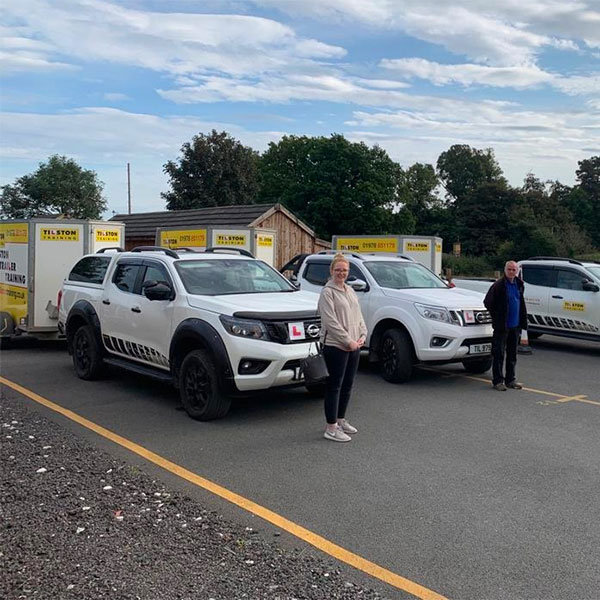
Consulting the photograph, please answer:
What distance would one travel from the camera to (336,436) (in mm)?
6426

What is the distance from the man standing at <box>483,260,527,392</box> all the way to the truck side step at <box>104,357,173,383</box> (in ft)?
14.3

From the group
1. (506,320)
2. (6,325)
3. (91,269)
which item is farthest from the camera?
(6,325)

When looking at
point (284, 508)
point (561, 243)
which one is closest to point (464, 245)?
point (561, 243)

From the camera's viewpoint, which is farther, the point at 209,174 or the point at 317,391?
the point at 209,174

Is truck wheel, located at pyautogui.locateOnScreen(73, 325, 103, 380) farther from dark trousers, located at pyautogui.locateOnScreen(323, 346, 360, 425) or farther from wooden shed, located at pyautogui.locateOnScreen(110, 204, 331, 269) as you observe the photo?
wooden shed, located at pyautogui.locateOnScreen(110, 204, 331, 269)

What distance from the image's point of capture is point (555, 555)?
402 centimetres

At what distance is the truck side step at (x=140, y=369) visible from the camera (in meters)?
7.68

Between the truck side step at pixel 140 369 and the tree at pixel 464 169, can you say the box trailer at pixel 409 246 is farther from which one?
the tree at pixel 464 169

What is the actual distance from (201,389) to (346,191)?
4409cm

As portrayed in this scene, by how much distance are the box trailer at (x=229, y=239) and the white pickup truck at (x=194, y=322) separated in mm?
4760

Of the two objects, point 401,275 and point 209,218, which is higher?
point 209,218

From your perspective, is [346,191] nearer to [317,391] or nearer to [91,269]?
[91,269]

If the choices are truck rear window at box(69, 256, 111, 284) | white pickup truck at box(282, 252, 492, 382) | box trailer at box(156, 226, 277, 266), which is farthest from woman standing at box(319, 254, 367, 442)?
box trailer at box(156, 226, 277, 266)

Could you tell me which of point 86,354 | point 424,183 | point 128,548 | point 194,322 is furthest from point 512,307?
point 424,183
